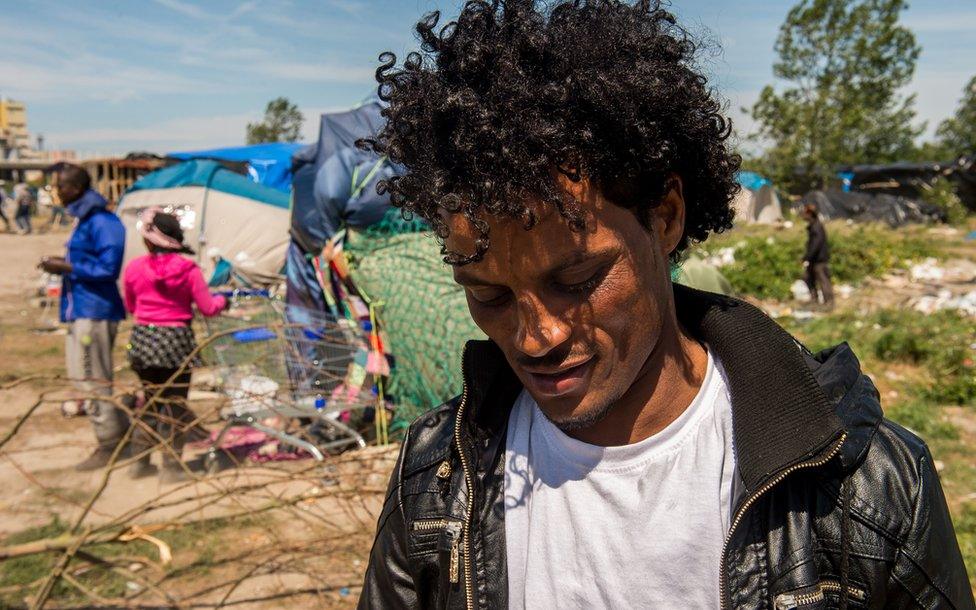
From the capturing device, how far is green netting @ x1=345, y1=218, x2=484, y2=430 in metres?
4.47

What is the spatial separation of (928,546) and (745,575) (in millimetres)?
260

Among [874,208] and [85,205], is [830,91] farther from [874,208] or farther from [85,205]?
[85,205]

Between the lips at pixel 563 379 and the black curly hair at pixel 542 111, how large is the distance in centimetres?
24

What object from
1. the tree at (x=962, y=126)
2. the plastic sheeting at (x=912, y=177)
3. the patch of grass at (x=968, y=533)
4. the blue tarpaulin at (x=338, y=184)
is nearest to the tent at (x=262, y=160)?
the blue tarpaulin at (x=338, y=184)

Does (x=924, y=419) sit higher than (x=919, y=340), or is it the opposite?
(x=919, y=340)

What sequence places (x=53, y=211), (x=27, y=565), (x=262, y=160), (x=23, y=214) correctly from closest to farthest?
1. (x=27, y=565)
2. (x=262, y=160)
3. (x=23, y=214)
4. (x=53, y=211)

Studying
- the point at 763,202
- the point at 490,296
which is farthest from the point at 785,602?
the point at 763,202

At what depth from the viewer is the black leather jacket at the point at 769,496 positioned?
1.12 m

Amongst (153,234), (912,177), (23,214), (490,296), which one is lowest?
(23,214)

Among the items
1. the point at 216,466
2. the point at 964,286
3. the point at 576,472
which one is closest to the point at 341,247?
the point at 216,466

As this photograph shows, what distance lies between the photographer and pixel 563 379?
1.31 metres

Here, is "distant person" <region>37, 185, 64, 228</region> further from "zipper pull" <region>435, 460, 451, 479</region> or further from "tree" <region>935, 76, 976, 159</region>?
"tree" <region>935, 76, 976, 159</region>

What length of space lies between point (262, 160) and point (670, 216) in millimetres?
15029

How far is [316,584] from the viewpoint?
3797 mm
